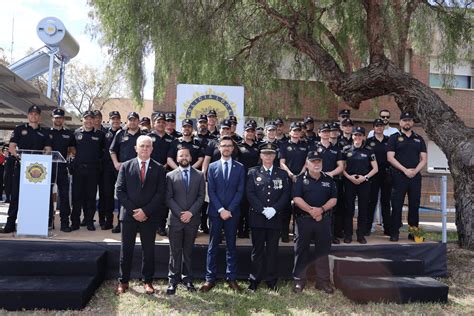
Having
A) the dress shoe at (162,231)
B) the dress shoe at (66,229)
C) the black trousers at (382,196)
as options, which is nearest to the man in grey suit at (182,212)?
the dress shoe at (162,231)

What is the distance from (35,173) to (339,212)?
185 inches

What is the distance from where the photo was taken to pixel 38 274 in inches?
209

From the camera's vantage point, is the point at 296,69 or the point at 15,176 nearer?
the point at 15,176

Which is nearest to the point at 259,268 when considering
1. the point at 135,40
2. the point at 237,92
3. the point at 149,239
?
the point at 149,239

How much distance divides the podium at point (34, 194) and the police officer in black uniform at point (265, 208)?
9.69 feet

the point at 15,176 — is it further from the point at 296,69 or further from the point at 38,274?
the point at 296,69

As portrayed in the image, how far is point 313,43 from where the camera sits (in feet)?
29.1

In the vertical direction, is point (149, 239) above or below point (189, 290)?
above

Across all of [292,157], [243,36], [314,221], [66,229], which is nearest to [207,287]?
[314,221]

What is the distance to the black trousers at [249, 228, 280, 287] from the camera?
219 inches

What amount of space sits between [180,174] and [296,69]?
22.9ft

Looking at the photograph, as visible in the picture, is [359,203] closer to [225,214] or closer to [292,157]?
[292,157]

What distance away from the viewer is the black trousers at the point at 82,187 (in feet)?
22.3

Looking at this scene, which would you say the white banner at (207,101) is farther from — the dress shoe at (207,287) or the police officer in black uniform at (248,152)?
the dress shoe at (207,287)
